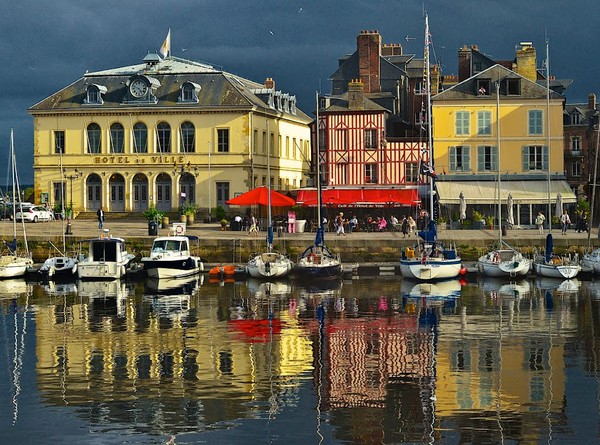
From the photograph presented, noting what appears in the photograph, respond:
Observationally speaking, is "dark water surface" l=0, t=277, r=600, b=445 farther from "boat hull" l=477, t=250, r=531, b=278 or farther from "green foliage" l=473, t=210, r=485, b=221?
"green foliage" l=473, t=210, r=485, b=221

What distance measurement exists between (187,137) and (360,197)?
42.8 feet

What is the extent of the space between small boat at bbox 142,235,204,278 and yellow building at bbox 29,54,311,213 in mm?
16818

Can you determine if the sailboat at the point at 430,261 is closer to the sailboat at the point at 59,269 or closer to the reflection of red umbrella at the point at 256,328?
the reflection of red umbrella at the point at 256,328

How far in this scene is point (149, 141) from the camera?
226ft

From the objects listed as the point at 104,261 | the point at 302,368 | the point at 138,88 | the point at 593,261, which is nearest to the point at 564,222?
the point at 593,261

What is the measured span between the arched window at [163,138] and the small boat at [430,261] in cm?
2338

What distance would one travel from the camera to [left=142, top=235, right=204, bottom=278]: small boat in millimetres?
49812

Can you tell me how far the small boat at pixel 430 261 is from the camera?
47.6m

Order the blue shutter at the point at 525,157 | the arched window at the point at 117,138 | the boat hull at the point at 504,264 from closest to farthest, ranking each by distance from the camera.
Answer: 1. the boat hull at the point at 504,264
2. the blue shutter at the point at 525,157
3. the arched window at the point at 117,138

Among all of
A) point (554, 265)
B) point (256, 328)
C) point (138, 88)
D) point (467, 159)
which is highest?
point (138, 88)

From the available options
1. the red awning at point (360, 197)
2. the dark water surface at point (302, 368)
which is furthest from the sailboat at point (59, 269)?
the red awning at point (360, 197)

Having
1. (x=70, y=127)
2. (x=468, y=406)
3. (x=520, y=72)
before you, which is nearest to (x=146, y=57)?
(x=70, y=127)

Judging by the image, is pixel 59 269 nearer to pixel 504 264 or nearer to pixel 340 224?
pixel 340 224

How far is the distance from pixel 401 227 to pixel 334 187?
7.57m
